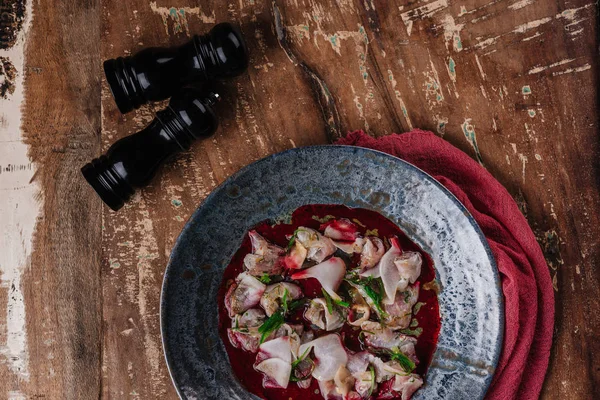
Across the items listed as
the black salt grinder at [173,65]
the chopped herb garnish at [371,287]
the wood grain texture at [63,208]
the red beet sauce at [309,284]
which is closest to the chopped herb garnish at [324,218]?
the red beet sauce at [309,284]

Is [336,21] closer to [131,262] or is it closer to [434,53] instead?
[434,53]

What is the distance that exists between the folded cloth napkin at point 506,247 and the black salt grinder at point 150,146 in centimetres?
31

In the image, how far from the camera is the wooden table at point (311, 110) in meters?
1.20

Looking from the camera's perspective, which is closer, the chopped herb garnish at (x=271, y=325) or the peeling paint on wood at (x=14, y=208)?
the chopped herb garnish at (x=271, y=325)

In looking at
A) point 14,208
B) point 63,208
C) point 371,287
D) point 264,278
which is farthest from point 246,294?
point 14,208

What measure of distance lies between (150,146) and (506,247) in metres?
0.78

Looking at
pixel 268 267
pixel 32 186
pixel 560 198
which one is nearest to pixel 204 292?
pixel 268 267

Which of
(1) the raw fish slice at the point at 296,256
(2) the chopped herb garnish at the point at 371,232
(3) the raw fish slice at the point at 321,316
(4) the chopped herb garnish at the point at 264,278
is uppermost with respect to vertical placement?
(1) the raw fish slice at the point at 296,256

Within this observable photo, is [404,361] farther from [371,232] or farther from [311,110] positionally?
[311,110]

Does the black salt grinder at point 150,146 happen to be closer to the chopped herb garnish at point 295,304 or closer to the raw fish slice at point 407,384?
the chopped herb garnish at point 295,304

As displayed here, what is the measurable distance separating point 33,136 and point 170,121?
0.37 meters

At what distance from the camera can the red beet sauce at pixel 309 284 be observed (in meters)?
1.16

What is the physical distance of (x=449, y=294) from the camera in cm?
115

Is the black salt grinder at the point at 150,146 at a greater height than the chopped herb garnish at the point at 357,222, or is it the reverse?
the black salt grinder at the point at 150,146
